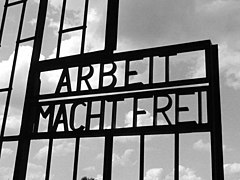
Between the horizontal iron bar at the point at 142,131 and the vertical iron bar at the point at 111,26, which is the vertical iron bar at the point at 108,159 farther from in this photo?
the vertical iron bar at the point at 111,26

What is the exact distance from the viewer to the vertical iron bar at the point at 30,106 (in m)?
3.12

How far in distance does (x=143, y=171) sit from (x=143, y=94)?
62 centimetres

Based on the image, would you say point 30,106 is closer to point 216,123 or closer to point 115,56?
point 115,56

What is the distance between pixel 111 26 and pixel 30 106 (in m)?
1.04

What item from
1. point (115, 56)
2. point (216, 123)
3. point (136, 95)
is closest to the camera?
point (216, 123)

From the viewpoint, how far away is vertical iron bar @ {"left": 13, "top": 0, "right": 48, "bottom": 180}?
10.2ft

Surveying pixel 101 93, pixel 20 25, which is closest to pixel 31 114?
pixel 101 93

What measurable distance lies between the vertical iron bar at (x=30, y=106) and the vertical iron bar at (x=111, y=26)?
73 centimetres

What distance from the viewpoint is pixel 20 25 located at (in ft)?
11.8

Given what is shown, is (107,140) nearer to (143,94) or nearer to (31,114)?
(143,94)

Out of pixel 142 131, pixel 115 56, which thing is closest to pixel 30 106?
pixel 115 56

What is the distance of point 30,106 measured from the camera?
325cm

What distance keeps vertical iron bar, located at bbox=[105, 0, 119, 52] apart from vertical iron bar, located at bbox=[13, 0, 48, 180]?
28.7 inches

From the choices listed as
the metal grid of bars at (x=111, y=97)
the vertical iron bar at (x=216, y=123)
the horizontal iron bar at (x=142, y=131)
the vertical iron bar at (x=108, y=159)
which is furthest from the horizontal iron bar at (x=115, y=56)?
the vertical iron bar at (x=108, y=159)
